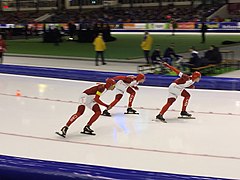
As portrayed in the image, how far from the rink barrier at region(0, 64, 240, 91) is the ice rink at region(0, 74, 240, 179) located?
0.32 metres

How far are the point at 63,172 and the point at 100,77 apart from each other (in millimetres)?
9847

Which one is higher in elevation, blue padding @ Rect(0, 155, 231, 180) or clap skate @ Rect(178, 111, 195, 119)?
blue padding @ Rect(0, 155, 231, 180)

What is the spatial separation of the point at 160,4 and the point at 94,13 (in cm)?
845

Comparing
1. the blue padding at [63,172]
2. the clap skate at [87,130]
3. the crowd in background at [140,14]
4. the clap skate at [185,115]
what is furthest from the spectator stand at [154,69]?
the crowd in background at [140,14]

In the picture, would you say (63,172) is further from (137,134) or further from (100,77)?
(100,77)

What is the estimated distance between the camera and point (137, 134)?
5.99 meters

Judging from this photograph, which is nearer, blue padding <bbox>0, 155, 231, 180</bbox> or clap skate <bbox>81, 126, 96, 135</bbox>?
blue padding <bbox>0, 155, 231, 180</bbox>

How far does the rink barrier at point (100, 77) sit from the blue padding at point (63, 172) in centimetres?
846

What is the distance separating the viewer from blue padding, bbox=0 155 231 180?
58.3 inches

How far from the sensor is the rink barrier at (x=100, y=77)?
380 inches

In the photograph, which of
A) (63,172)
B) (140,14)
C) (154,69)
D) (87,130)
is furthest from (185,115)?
(140,14)

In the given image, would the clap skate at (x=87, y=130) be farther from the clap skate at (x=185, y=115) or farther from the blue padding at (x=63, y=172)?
the blue padding at (x=63, y=172)

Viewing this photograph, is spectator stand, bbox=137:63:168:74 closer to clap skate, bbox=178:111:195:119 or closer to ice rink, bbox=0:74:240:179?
ice rink, bbox=0:74:240:179

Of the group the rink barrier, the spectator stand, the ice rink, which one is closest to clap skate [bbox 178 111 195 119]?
the ice rink
